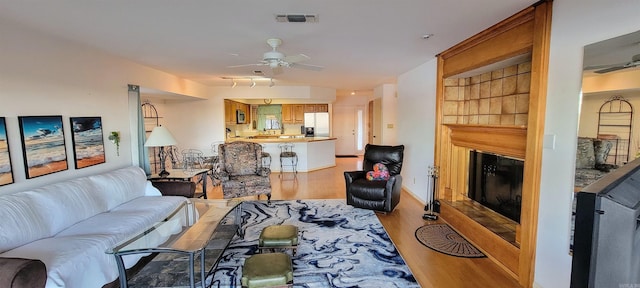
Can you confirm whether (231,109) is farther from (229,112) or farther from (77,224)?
(77,224)

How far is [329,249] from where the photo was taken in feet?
9.87

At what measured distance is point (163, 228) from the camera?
105 inches

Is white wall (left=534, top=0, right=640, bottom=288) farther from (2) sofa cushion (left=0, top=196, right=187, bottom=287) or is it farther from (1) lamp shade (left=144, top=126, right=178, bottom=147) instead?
(1) lamp shade (left=144, top=126, right=178, bottom=147)

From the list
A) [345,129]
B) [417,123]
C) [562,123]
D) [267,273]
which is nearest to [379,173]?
[417,123]

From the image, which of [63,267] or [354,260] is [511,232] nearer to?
[354,260]

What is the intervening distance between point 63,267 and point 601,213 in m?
2.72

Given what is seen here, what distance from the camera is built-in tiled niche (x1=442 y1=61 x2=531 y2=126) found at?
289 centimetres

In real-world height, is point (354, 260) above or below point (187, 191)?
below

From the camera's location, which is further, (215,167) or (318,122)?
(318,122)

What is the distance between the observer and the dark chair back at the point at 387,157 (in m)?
4.59

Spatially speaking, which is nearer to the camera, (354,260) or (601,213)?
(601,213)

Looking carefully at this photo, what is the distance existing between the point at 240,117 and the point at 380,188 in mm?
5432

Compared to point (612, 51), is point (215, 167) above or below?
below

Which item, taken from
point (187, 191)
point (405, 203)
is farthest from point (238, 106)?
point (405, 203)
